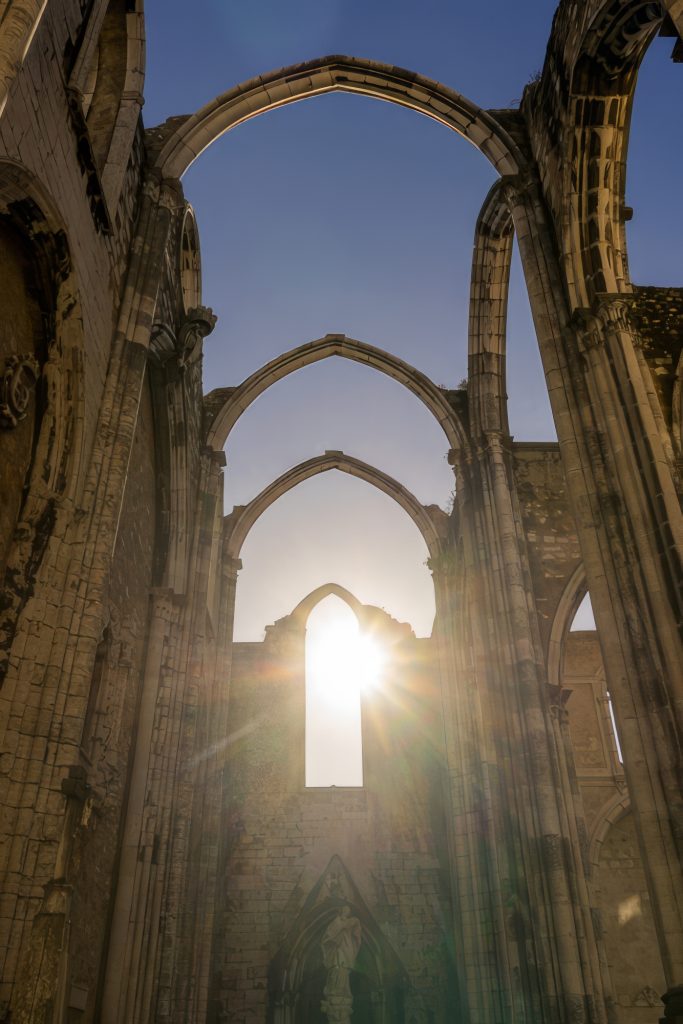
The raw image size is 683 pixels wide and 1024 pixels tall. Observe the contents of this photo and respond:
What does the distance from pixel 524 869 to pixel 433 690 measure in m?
7.96

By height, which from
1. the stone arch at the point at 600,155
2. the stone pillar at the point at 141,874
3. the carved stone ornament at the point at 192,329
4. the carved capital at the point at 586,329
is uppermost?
the carved stone ornament at the point at 192,329

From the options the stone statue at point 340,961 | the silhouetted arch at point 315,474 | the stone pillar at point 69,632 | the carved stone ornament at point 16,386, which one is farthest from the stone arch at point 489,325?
the stone statue at point 340,961

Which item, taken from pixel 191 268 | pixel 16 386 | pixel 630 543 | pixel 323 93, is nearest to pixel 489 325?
pixel 323 93

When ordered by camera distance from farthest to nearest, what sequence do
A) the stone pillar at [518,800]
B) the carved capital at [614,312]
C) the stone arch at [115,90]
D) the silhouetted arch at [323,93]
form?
1. the silhouetted arch at [323,93]
2. the stone pillar at [518,800]
3. the stone arch at [115,90]
4. the carved capital at [614,312]

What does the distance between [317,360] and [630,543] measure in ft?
31.5

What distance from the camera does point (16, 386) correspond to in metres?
5.15

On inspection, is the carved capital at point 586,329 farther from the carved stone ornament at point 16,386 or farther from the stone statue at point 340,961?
the stone statue at point 340,961

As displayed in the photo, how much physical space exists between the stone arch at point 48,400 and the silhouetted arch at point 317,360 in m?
6.48

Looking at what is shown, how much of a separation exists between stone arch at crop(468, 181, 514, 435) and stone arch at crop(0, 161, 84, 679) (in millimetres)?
7157

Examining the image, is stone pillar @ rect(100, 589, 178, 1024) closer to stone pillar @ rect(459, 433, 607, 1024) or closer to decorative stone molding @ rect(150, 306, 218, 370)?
decorative stone molding @ rect(150, 306, 218, 370)

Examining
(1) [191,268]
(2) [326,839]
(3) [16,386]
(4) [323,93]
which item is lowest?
(3) [16,386]

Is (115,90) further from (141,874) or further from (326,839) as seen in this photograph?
(326,839)

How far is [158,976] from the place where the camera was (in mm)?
8312

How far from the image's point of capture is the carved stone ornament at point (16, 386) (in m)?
5.04
